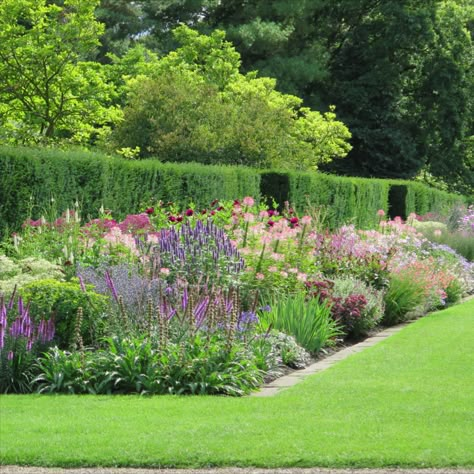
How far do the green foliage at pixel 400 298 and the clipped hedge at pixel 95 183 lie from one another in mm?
4520

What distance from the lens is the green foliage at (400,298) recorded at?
14.3 metres

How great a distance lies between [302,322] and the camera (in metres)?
10.9

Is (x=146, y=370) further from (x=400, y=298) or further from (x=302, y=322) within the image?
(x=400, y=298)

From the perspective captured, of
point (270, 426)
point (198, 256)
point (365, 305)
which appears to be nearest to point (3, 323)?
point (270, 426)

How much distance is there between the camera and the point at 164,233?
11.7 metres

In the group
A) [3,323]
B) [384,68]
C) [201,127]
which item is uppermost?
[384,68]

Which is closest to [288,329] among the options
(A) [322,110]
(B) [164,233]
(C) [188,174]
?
(B) [164,233]

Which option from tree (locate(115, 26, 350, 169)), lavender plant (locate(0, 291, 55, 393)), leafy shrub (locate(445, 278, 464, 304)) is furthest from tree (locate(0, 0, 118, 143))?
lavender plant (locate(0, 291, 55, 393))

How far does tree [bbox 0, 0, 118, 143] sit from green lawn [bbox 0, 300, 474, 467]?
1911 centimetres

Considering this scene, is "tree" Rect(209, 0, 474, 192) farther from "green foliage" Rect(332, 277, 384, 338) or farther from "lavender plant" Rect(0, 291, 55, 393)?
"lavender plant" Rect(0, 291, 55, 393)

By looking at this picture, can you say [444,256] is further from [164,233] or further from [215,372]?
[215,372]

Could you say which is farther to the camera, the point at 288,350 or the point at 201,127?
the point at 201,127

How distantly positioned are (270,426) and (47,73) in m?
22.2

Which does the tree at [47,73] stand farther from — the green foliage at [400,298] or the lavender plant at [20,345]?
the lavender plant at [20,345]
